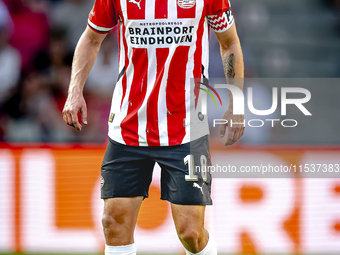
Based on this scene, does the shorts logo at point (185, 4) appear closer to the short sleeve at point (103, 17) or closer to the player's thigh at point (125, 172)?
the short sleeve at point (103, 17)

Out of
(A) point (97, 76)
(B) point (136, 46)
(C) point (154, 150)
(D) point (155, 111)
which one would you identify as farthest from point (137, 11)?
(A) point (97, 76)

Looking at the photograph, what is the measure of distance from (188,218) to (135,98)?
0.70m

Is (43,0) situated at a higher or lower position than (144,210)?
higher

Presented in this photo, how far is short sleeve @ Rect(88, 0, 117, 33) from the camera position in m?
2.42

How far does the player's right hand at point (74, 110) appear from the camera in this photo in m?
2.39

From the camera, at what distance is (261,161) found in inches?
144

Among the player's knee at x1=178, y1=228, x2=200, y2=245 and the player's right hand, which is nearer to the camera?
the player's knee at x1=178, y1=228, x2=200, y2=245

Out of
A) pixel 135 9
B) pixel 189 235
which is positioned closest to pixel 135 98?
pixel 135 9

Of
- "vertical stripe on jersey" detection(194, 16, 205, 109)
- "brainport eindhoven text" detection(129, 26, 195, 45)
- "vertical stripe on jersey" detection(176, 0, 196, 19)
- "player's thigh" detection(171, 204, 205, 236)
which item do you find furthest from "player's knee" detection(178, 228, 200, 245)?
"vertical stripe on jersey" detection(176, 0, 196, 19)

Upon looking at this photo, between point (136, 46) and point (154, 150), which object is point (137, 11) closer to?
point (136, 46)

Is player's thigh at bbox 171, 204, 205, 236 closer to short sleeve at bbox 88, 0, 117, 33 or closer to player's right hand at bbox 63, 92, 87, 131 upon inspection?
player's right hand at bbox 63, 92, 87, 131

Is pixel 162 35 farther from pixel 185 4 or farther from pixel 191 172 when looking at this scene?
pixel 191 172

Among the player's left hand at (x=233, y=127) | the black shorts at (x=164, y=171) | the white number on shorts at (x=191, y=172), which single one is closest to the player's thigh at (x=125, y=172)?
the black shorts at (x=164, y=171)

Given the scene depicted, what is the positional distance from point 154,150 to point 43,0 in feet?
12.6
